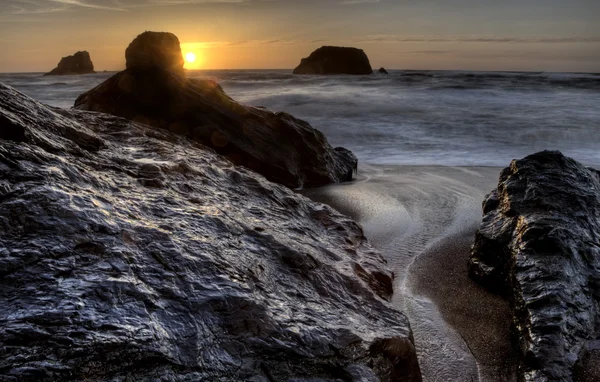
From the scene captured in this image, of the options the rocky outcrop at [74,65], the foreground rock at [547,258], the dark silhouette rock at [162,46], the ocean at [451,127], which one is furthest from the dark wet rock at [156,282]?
the rocky outcrop at [74,65]

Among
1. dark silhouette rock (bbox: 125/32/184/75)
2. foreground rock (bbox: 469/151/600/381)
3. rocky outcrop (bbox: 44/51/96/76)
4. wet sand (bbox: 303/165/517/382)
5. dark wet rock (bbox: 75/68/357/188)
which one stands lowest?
wet sand (bbox: 303/165/517/382)

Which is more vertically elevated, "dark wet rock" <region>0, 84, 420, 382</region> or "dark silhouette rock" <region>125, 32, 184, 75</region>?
"dark silhouette rock" <region>125, 32, 184, 75</region>

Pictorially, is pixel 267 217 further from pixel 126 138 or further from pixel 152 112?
pixel 152 112

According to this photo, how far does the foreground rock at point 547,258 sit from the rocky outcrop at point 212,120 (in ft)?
7.52

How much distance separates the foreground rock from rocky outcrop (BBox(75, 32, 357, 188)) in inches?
90.2

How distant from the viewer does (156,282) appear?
5.06 feet

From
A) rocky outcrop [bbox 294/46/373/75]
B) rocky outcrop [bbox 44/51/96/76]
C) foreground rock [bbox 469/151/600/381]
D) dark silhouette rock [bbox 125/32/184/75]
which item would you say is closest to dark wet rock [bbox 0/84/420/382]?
foreground rock [bbox 469/151/600/381]

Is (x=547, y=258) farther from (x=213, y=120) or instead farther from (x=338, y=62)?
(x=338, y=62)

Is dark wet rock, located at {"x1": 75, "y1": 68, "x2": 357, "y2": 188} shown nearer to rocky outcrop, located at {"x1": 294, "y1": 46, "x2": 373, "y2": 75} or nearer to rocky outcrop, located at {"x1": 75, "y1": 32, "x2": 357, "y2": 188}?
rocky outcrop, located at {"x1": 75, "y1": 32, "x2": 357, "y2": 188}

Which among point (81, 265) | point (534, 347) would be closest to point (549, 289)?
point (534, 347)

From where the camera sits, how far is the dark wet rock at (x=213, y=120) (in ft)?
16.1

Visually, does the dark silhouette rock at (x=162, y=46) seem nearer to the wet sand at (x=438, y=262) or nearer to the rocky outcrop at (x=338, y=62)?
the wet sand at (x=438, y=262)

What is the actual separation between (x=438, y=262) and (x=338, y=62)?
5667 cm

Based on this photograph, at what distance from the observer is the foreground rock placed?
2.05 meters
